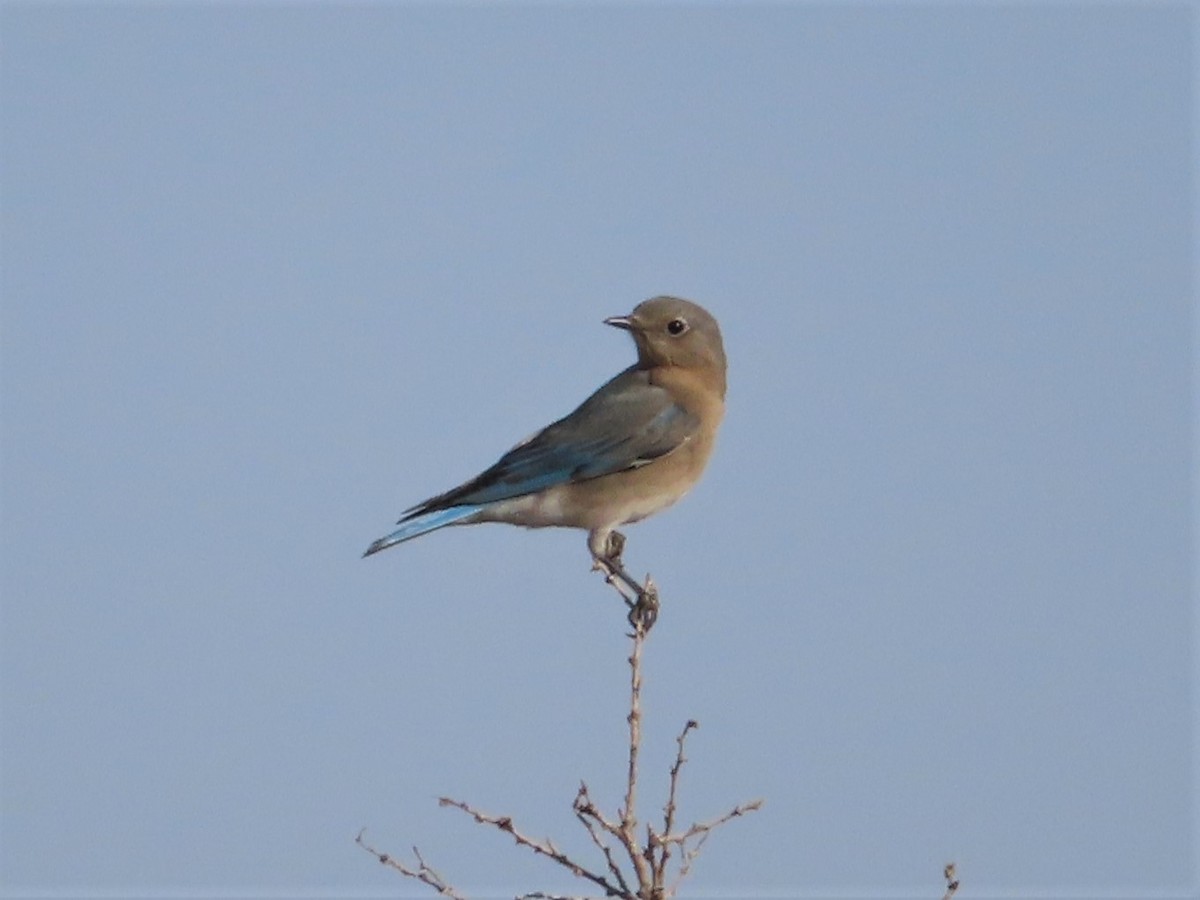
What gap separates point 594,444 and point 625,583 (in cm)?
97

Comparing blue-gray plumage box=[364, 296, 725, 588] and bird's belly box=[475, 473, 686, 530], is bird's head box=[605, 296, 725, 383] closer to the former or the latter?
blue-gray plumage box=[364, 296, 725, 588]

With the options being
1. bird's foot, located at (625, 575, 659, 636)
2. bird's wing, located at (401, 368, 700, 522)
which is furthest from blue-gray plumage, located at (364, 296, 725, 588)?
bird's foot, located at (625, 575, 659, 636)

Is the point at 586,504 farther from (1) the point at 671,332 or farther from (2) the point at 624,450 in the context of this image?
(1) the point at 671,332

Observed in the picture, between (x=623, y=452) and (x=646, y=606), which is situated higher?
(x=623, y=452)

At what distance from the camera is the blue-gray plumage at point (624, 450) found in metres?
11.5

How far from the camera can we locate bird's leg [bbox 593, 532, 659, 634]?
10089mm

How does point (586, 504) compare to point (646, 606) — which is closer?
point (646, 606)

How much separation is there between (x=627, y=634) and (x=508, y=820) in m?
1.57

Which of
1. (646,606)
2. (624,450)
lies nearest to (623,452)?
(624,450)

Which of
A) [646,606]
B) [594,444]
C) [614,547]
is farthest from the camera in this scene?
[594,444]

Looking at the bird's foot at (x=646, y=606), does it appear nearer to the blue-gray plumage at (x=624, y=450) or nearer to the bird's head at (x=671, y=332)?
the blue-gray plumage at (x=624, y=450)

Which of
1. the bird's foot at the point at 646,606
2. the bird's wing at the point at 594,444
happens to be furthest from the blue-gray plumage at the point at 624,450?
the bird's foot at the point at 646,606

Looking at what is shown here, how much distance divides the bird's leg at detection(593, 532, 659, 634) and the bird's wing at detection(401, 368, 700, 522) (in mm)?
435

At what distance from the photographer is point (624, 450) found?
38.4ft
